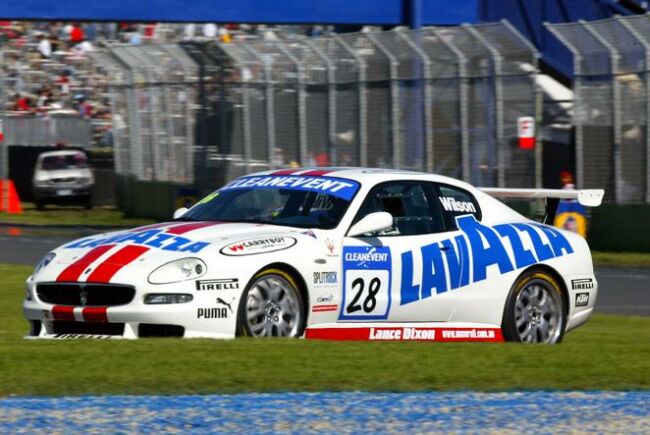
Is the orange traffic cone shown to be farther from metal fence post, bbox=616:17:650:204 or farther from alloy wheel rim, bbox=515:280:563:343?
alloy wheel rim, bbox=515:280:563:343

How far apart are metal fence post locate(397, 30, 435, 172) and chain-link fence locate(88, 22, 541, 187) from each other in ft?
0.05

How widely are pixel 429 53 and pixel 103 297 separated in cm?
1521

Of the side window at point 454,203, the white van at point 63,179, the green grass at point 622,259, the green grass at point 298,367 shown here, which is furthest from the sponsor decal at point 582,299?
the white van at point 63,179

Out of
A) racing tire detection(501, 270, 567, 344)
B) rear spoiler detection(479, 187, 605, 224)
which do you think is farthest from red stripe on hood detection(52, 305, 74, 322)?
rear spoiler detection(479, 187, 605, 224)

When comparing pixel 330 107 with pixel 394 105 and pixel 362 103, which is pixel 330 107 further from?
pixel 394 105

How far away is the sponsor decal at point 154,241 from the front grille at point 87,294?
0.36 meters

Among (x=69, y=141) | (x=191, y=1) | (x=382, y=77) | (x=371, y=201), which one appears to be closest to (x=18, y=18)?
(x=191, y=1)

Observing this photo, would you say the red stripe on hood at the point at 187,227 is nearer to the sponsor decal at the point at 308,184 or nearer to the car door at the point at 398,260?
the sponsor decal at the point at 308,184

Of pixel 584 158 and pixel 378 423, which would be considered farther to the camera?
pixel 584 158

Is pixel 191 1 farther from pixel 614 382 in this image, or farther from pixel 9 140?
pixel 614 382

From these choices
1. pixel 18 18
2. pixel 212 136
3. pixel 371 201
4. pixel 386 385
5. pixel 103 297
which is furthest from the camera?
pixel 212 136

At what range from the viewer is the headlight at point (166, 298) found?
333 inches

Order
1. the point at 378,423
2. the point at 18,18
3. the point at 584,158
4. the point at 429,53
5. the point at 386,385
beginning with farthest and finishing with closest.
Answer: the point at 18,18
the point at 429,53
the point at 584,158
the point at 386,385
the point at 378,423

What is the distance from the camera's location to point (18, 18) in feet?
86.3
